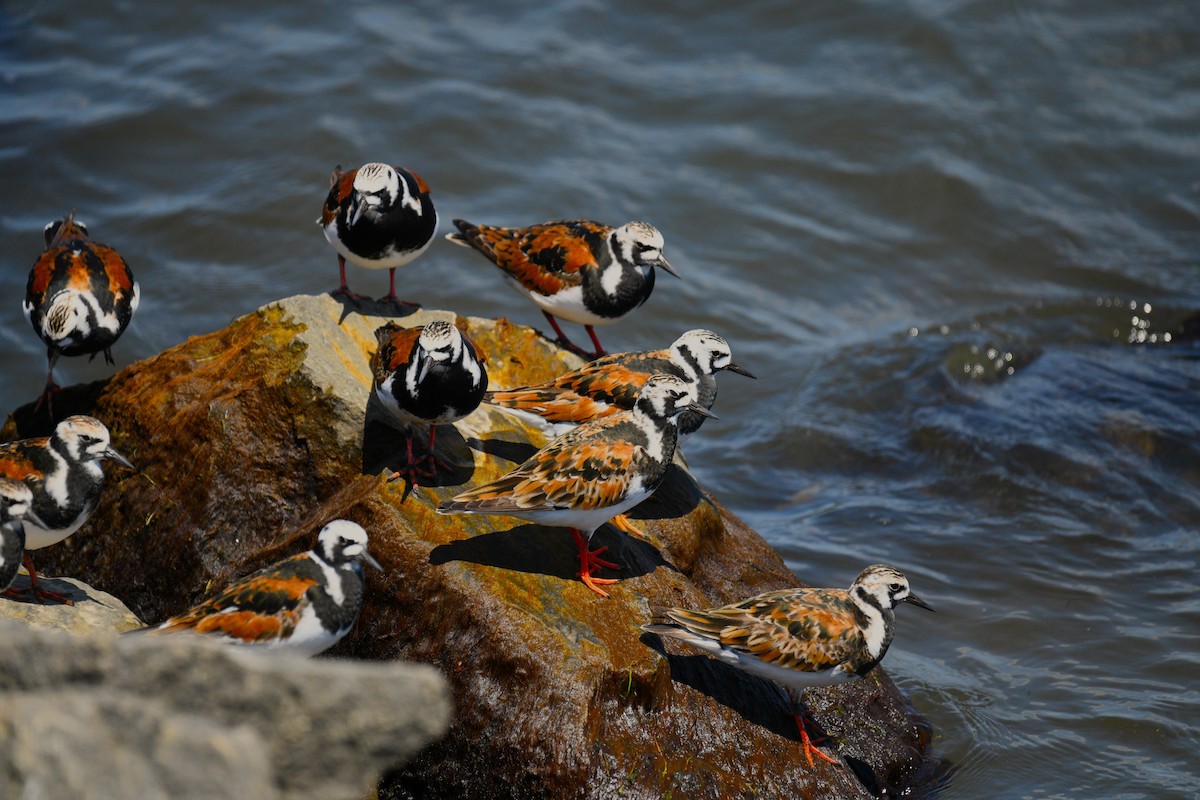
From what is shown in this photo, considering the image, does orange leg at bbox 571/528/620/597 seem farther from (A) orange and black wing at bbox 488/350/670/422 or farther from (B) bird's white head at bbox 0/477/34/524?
(B) bird's white head at bbox 0/477/34/524

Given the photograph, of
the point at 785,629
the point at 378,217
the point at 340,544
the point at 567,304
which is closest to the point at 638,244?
the point at 567,304

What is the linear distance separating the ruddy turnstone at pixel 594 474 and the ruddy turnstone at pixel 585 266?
1853mm

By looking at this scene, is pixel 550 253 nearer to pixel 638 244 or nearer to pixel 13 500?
pixel 638 244

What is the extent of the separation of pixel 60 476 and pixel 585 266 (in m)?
3.58

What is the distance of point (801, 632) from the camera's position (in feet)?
18.6

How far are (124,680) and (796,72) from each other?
16164mm

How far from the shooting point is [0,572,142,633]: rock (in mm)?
5707

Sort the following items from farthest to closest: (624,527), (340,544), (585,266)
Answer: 1. (585,266)
2. (624,527)
3. (340,544)

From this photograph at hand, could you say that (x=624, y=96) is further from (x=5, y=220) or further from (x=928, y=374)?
(x=5, y=220)

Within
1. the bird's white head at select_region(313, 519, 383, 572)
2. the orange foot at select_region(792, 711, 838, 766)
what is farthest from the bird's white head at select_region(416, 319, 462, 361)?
the orange foot at select_region(792, 711, 838, 766)

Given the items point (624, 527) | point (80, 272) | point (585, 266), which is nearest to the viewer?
point (624, 527)

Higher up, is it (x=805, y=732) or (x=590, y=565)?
(x=590, y=565)

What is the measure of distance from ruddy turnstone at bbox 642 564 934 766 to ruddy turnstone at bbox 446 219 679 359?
268cm

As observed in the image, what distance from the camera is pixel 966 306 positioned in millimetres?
13922
